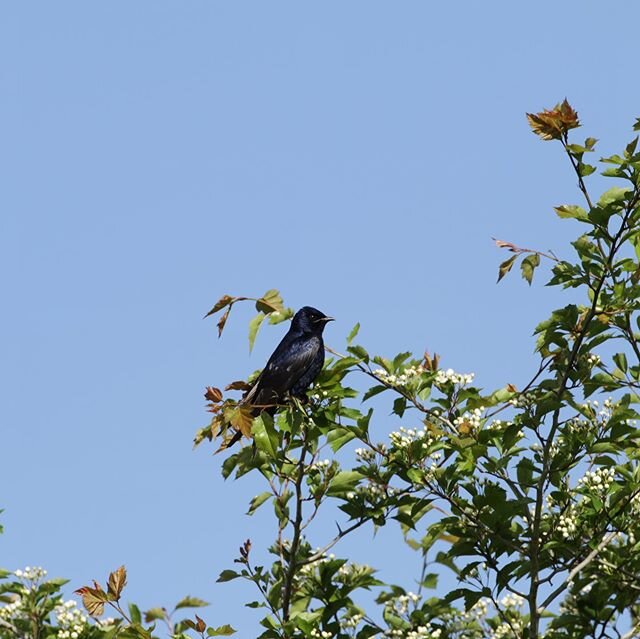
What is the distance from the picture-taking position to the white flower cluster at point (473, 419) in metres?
7.41

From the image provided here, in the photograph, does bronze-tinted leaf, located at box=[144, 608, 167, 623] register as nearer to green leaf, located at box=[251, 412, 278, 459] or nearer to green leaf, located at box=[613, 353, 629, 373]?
green leaf, located at box=[251, 412, 278, 459]

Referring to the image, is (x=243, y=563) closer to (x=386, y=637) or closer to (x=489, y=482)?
(x=386, y=637)

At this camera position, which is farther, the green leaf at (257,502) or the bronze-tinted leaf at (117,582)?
the green leaf at (257,502)

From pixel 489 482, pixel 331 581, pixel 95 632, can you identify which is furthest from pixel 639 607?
pixel 95 632

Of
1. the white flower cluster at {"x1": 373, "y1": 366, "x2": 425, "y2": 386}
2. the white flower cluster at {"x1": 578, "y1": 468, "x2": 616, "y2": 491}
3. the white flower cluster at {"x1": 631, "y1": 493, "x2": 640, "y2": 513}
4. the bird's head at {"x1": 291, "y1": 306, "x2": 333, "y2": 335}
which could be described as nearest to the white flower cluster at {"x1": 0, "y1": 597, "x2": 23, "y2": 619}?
the white flower cluster at {"x1": 373, "y1": 366, "x2": 425, "y2": 386}

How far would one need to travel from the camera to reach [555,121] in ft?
22.9

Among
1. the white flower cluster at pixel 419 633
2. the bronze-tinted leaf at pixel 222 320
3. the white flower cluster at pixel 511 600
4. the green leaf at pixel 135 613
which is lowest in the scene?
the green leaf at pixel 135 613

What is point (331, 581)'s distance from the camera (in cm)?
779

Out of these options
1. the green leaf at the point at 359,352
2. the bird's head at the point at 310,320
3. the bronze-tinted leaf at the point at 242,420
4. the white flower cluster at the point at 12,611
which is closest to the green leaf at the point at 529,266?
the green leaf at the point at 359,352

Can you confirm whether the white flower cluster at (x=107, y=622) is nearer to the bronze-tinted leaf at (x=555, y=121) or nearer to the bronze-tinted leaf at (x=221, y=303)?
the bronze-tinted leaf at (x=221, y=303)

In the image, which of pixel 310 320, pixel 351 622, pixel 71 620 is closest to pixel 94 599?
pixel 71 620

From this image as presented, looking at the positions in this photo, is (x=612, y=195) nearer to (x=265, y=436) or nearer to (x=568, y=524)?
(x=568, y=524)

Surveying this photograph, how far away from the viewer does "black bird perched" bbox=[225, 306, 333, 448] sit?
8000 mm

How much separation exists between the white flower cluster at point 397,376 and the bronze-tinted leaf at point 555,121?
1.66 m
